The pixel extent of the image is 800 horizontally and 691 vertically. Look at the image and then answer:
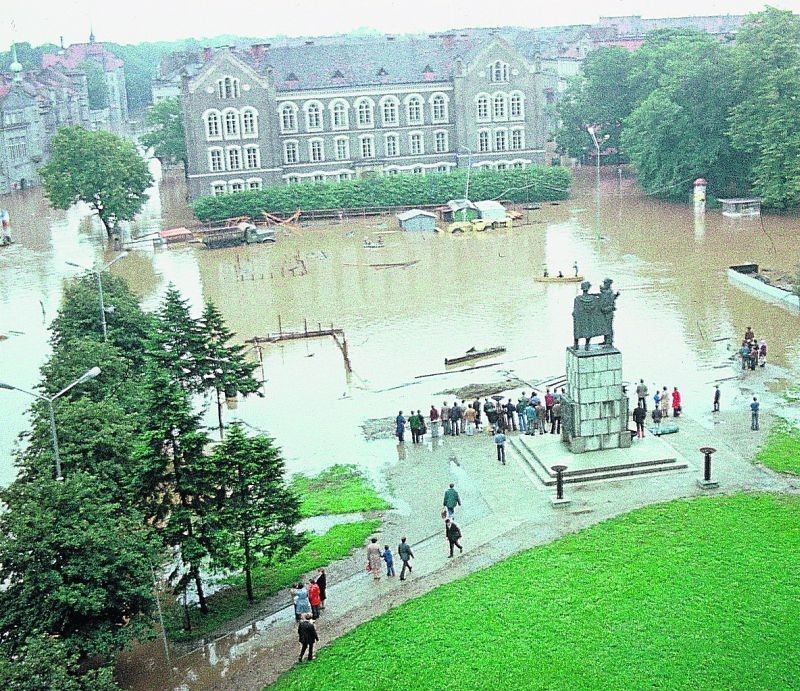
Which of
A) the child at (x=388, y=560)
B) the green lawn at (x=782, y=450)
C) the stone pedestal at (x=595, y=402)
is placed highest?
the stone pedestal at (x=595, y=402)

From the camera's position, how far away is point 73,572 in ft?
67.3

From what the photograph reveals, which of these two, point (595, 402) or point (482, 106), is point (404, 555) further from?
point (482, 106)

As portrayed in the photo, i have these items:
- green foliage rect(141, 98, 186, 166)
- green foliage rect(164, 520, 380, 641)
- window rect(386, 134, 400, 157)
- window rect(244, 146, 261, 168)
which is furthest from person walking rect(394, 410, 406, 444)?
green foliage rect(141, 98, 186, 166)

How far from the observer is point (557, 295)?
56562mm

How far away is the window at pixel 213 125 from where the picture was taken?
280ft

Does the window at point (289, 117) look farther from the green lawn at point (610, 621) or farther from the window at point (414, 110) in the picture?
the green lawn at point (610, 621)

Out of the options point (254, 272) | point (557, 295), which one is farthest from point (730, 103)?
point (254, 272)

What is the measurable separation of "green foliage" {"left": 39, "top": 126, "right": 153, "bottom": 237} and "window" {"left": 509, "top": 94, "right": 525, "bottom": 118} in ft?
104

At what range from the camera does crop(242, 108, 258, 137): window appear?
86062mm

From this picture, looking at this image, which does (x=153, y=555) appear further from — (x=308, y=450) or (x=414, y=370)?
(x=414, y=370)

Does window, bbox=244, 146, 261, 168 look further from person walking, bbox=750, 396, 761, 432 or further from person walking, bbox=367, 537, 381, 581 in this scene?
person walking, bbox=367, 537, 381, 581

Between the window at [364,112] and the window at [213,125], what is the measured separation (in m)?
11.5

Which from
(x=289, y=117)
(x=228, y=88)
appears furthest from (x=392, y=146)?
(x=228, y=88)

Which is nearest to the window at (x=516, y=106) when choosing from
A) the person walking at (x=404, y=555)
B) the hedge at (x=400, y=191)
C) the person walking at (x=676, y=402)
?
the hedge at (x=400, y=191)
